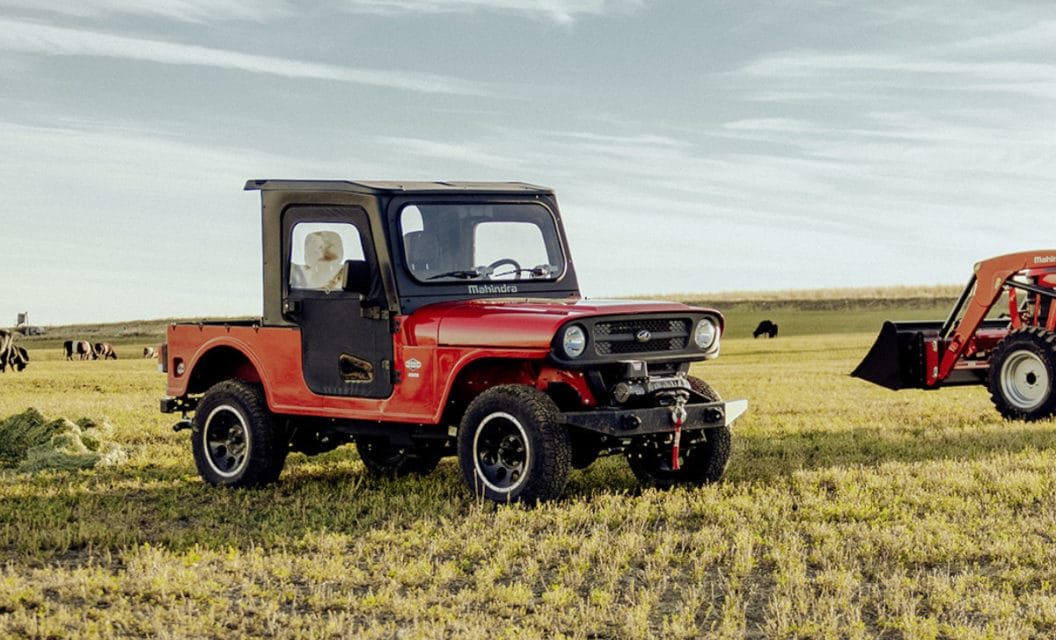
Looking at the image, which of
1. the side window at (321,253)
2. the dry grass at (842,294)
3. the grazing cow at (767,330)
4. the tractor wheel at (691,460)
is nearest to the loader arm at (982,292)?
the tractor wheel at (691,460)

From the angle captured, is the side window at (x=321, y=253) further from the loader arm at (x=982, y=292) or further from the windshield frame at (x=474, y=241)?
the loader arm at (x=982, y=292)

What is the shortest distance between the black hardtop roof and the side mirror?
623 millimetres

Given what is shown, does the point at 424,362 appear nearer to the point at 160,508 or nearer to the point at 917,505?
the point at 160,508

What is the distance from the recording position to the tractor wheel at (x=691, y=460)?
11008mm

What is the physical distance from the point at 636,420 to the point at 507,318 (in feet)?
3.93

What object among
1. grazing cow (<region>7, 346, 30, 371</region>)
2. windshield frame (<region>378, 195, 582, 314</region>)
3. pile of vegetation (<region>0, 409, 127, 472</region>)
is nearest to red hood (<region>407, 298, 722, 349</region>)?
windshield frame (<region>378, 195, 582, 314</region>)

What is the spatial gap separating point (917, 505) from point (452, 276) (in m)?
4.02

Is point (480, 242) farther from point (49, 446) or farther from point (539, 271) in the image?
point (49, 446)

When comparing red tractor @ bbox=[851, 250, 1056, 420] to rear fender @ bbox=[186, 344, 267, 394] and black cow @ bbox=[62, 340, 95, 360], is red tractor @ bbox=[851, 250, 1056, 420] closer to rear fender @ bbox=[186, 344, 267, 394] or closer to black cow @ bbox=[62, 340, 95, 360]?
rear fender @ bbox=[186, 344, 267, 394]

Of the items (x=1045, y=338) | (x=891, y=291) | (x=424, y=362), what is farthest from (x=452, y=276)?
(x=891, y=291)

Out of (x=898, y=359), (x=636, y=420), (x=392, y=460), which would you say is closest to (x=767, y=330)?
(x=898, y=359)

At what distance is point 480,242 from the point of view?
11.2 meters

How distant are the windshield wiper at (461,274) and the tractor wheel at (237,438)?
6.71 ft

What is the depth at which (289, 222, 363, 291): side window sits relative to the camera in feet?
36.2
